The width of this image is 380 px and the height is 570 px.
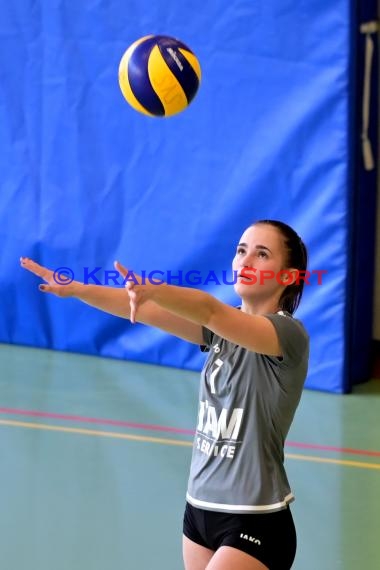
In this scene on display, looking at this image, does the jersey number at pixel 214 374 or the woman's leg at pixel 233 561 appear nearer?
the woman's leg at pixel 233 561

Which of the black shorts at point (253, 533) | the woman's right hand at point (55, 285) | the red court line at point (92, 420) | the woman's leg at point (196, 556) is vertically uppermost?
the woman's right hand at point (55, 285)

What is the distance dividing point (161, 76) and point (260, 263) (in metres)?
1.63

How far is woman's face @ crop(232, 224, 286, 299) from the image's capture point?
246cm

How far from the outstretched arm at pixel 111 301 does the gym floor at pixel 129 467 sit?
50.7 inches

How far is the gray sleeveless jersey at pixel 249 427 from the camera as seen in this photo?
2418 millimetres

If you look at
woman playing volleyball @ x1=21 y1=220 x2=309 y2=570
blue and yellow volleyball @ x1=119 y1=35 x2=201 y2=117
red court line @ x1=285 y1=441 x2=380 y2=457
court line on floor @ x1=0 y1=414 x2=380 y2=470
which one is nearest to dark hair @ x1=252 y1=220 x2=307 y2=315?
woman playing volleyball @ x1=21 y1=220 x2=309 y2=570

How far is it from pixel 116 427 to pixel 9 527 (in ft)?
4.19

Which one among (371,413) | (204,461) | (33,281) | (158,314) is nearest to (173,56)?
(158,314)

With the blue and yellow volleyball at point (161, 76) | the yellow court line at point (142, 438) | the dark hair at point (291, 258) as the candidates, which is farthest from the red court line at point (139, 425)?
the dark hair at point (291, 258)

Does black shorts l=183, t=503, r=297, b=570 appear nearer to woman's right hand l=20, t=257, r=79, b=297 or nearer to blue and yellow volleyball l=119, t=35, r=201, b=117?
woman's right hand l=20, t=257, r=79, b=297

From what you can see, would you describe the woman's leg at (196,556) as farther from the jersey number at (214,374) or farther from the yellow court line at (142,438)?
the yellow court line at (142,438)

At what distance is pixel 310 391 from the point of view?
19.0 feet

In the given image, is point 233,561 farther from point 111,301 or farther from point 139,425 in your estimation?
point 139,425

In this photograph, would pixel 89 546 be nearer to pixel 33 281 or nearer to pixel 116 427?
Answer: pixel 116 427
